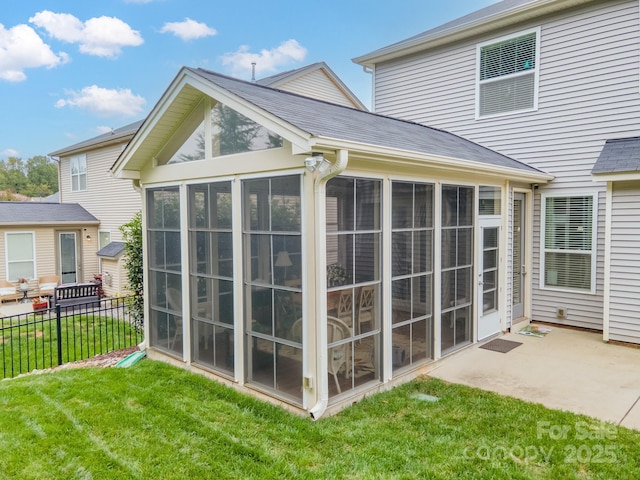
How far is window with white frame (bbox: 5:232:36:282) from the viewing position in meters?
14.0

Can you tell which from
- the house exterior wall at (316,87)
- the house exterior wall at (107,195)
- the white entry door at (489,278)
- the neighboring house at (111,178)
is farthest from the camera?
the house exterior wall at (107,195)

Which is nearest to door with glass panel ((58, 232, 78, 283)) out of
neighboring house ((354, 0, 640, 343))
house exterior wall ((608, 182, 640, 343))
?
neighboring house ((354, 0, 640, 343))

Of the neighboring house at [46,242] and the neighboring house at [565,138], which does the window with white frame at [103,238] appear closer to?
the neighboring house at [46,242]

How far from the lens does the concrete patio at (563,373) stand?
14.7 ft

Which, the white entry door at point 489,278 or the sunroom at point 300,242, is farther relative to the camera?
the white entry door at point 489,278

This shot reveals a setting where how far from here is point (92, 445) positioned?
3.77 metres

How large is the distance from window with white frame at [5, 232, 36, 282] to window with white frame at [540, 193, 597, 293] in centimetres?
1483

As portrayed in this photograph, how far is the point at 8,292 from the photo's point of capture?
43.9ft

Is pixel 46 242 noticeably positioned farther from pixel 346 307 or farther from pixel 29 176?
pixel 29 176

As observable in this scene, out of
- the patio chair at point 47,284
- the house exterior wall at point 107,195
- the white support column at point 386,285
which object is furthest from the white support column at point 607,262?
the patio chair at point 47,284

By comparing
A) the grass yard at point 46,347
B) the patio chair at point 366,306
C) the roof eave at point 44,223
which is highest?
the roof eave at point 44,223

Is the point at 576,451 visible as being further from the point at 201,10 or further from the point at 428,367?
the point at 201,10

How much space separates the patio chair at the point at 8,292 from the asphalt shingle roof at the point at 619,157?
15.2 m

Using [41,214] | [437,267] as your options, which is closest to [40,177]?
[41,214]
